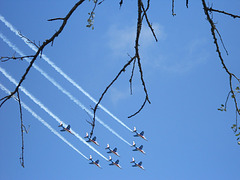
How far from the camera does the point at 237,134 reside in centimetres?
432

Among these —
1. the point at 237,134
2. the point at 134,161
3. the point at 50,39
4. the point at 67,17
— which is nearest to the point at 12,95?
the point at 50,39

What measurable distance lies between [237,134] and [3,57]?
2.75m

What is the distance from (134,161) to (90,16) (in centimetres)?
11896

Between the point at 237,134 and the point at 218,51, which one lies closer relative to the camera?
the point at 218,51

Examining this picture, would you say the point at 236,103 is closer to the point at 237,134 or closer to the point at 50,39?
the point at 237,134

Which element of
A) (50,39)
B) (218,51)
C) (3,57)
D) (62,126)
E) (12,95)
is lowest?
(12,95)

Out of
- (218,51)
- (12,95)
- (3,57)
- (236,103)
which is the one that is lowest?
(12,95)

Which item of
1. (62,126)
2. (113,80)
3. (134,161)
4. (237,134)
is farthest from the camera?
(134,161)

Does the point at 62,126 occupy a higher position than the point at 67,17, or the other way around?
the point at 62,126

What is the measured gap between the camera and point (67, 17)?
3.17 m

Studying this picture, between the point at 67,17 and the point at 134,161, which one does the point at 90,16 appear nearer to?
the point at 67,17

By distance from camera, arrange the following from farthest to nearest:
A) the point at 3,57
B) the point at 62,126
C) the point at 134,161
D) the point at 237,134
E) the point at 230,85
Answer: the point at 134,161, the point at 62,126, the point at 237,134, the point at 230,85, the point at 3,57

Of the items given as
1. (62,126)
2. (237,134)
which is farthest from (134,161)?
(237,134)

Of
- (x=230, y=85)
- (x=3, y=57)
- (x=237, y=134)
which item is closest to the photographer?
(x=3, y=57)
